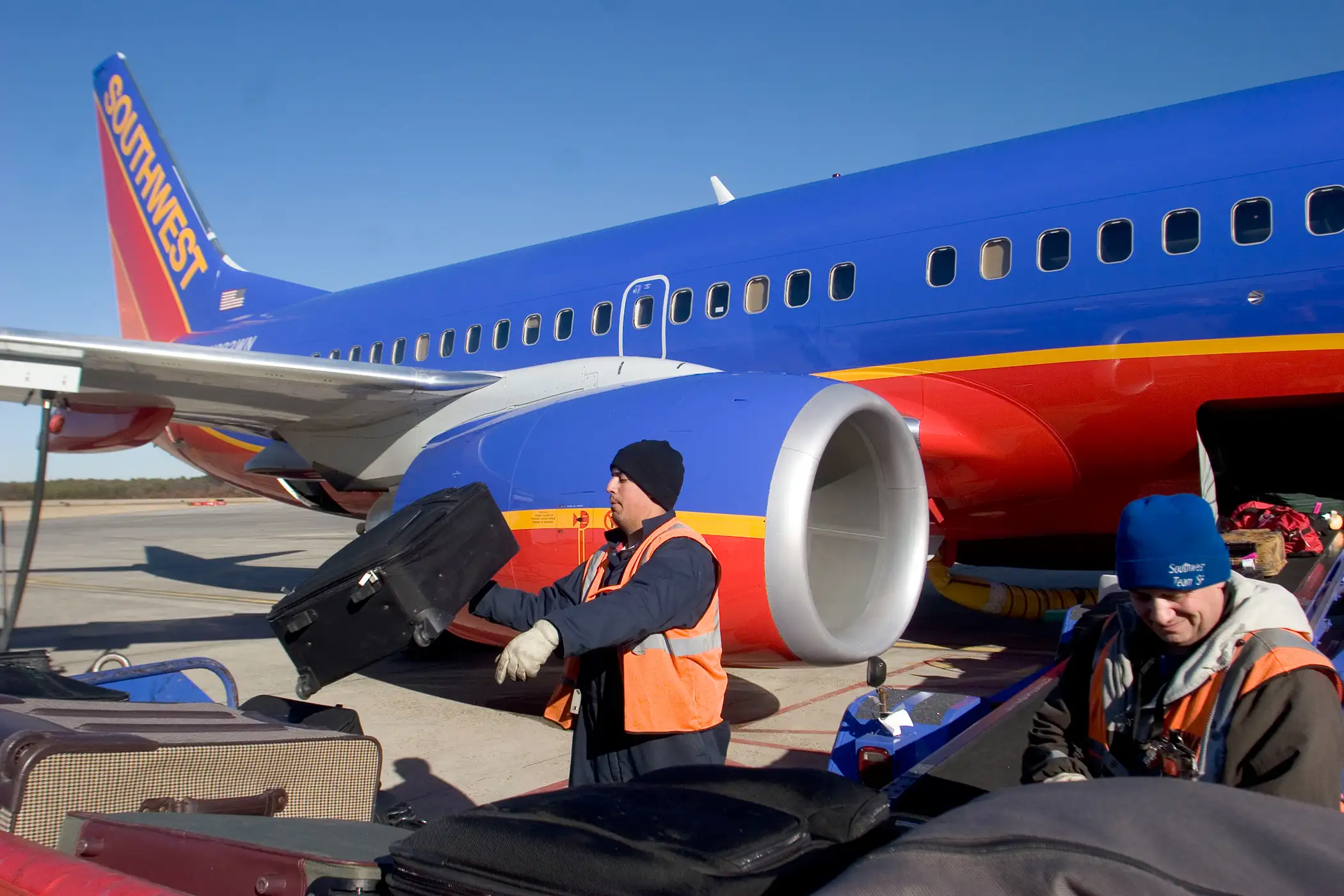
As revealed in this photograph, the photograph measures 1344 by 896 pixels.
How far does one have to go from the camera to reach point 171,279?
13.7 metres

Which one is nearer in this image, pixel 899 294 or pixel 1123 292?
pixel 1123 292

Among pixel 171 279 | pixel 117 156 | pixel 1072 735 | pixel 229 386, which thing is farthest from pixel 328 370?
pixel 117 156

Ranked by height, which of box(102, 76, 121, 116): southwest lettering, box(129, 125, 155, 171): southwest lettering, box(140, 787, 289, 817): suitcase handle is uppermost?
box(102, 76, 121, 116): southwest lettering

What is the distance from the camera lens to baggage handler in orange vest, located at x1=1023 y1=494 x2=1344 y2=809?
157cm

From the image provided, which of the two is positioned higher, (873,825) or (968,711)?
(873,825)

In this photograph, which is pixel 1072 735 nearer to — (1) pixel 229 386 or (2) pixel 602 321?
(2) pixel 602 321

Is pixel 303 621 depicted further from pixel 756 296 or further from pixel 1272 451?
pixel 1272 451

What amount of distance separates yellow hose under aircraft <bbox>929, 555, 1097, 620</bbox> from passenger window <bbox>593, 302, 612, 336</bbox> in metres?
3.54

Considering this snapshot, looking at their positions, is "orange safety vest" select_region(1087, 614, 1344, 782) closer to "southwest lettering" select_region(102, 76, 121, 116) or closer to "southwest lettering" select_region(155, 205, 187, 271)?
"southwest lettering" select_region(155, 205, 187, 271)

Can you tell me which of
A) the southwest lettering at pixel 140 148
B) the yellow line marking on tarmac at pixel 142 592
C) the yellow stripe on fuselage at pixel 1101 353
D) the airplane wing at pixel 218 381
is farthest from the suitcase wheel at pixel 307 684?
the southwest lettering at pixel 140 148

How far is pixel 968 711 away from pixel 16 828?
9.44ft

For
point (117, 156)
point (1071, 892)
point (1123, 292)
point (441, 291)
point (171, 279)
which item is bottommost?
point (1071, 892)

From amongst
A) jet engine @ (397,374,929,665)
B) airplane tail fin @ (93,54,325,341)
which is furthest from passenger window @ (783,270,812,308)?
airplane tail fin @ (93,54,325,341)

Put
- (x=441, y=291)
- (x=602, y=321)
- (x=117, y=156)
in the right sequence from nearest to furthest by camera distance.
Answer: (x=602, y=321) < (x=441, y=291) < (x=117, y=156)
